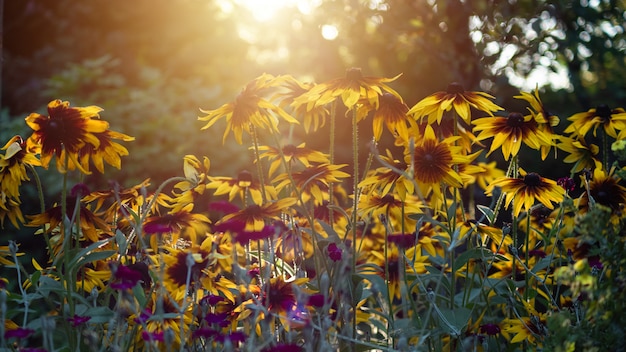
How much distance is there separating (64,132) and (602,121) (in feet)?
5.51

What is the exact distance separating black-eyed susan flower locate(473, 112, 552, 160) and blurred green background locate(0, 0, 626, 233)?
1.13m

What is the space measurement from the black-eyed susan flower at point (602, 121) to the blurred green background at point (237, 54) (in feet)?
4.84

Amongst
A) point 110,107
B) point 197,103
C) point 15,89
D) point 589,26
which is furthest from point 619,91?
point 15,89

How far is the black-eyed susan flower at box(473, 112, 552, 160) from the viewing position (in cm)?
199

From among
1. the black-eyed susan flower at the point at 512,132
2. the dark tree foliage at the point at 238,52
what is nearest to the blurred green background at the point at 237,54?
the dark tree foliage at the point at 238,52

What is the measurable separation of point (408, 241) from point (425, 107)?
1.71ft

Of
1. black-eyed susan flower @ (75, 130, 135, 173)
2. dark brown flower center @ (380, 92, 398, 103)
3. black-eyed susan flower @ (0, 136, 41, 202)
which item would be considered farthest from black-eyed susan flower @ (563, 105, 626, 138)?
black-eyed susan flower @ (0, 136, 41, 202)

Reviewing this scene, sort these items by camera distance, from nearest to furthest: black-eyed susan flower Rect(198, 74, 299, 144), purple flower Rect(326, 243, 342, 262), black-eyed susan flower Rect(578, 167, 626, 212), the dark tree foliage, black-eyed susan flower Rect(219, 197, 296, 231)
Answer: purple flower Rect(326, 243, 342, 262), black-eyed susan flower Rect(219, 197, 296, 231), black-eyed susan flower Rect(198, 74, 299, 144), black-eyed susan flower Rect(578, 167, 626, 212), the dark tree foliage

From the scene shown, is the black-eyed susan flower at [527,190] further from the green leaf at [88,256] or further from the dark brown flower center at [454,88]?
the green leaf at [88,256]

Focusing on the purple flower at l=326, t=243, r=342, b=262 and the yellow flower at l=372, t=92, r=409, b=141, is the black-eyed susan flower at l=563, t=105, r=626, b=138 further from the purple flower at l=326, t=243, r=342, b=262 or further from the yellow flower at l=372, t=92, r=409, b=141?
the purple flower at l=326, t=243, r=342, b=262

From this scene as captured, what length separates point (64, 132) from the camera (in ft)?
5.74

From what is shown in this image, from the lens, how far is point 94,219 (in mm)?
2025

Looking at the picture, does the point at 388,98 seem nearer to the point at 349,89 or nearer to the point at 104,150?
the point at 349,89

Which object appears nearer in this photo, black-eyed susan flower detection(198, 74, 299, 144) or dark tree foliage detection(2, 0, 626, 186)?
black-eyed susan flower detection(198, 74, 299, 144)
